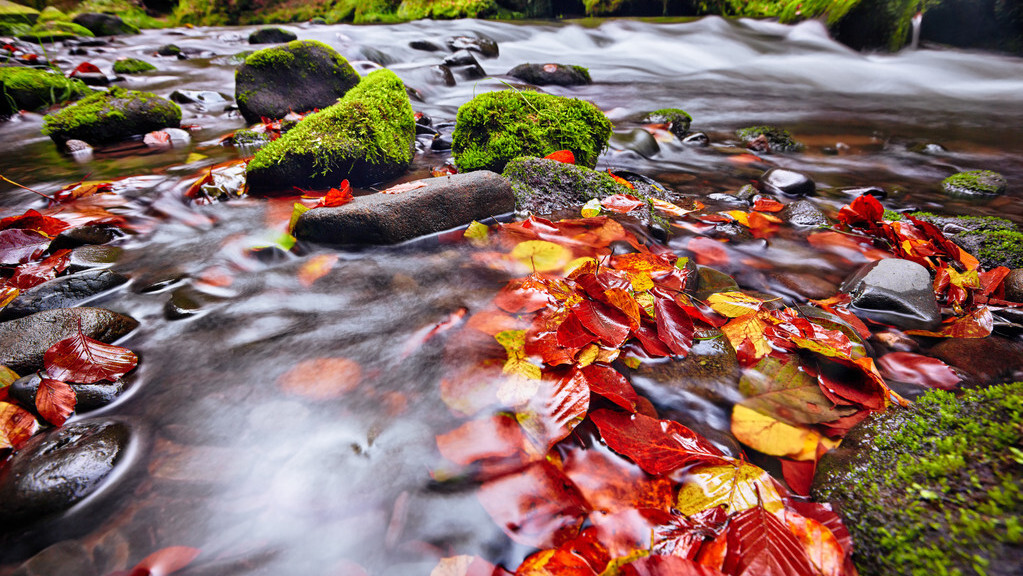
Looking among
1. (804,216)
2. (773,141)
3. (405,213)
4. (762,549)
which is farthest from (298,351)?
(773,141)

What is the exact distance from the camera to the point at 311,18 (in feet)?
79.6

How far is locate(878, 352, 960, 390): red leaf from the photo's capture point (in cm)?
175

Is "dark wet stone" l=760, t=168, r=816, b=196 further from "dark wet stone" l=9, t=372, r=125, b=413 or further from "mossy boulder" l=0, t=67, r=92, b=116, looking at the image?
"mossy boulder" l=0, t=67, r=92, b=116

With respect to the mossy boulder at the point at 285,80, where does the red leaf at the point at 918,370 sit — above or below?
below

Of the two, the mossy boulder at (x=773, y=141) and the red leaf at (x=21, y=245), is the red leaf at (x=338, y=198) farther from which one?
the mossy boulder at (x=773, y=141)

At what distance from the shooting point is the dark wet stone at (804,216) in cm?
336

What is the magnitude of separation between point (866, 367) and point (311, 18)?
30330 mm

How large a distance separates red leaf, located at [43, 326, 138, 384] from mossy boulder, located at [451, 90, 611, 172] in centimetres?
282

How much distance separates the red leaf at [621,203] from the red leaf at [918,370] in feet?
5.63

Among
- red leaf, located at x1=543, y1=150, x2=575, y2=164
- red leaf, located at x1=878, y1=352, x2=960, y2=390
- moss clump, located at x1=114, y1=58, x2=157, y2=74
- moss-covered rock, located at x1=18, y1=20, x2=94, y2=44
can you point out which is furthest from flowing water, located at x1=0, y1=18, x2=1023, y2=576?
moss-covered rock, located at x1=18, y1=20, x2=94, y2=44

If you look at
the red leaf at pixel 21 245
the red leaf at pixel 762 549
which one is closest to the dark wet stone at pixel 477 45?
the red leaf at pixel 21 245

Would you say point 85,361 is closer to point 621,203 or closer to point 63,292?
point 63,292

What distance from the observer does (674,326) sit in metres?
1.89

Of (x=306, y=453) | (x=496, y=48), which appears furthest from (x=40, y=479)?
(x=496, y=48)
